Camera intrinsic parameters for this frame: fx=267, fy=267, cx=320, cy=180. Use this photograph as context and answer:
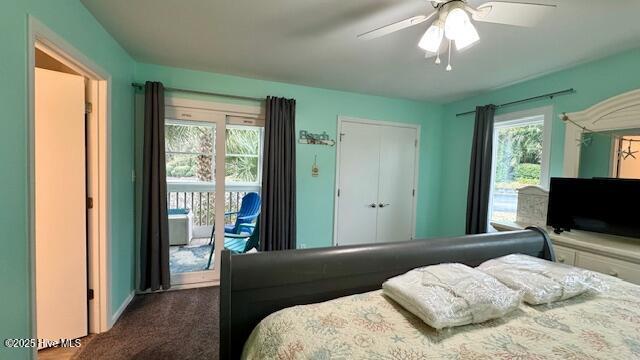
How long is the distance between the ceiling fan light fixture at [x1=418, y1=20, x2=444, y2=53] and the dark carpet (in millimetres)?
2453

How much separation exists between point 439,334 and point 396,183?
2935mm

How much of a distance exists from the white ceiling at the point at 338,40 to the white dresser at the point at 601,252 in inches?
57.3

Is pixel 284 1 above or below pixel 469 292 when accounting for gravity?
above

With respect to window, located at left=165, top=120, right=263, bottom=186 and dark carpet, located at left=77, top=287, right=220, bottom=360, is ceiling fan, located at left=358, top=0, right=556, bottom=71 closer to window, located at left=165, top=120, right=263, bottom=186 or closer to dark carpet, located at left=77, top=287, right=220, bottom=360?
window, located at left=165, top=120, right=263, bottom=186

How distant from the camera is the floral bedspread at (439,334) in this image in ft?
2.80

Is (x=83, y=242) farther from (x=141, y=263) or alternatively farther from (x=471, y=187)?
(x=471, y=187)

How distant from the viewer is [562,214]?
7.28ft

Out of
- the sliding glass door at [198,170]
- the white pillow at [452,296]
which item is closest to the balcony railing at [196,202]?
the sliding glass door at [198,170]

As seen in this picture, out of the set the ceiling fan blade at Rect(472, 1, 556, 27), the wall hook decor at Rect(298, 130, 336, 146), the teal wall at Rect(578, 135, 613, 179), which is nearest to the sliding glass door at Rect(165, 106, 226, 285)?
the wall hook decor at Rect(298, 130, 336, 146)

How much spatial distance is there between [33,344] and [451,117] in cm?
444

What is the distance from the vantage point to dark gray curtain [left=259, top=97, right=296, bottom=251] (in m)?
2.94

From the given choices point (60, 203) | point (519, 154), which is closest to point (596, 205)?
point (519, 154)

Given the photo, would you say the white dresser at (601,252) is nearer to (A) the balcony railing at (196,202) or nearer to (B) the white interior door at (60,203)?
(A) the balcony railing at (196,202)

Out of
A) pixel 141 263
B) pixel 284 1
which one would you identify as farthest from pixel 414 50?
Answer: pixel 141 263
